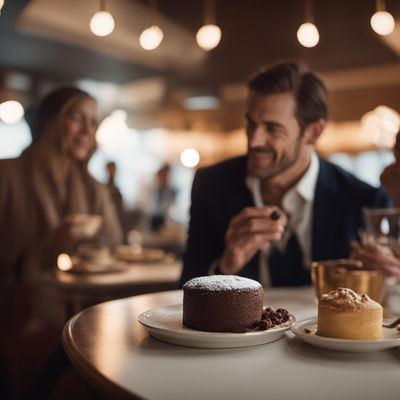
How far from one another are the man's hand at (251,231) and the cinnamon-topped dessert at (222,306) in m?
0.63

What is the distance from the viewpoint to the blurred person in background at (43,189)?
3.06m

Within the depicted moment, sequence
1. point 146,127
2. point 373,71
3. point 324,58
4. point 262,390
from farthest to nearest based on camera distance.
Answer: point 146,127
point 373,71
point 324,58
point 262,390

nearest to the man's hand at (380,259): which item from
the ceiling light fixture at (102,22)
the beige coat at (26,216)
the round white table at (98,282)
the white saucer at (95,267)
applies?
the round white table at (98,282)

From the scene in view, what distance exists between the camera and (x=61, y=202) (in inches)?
127

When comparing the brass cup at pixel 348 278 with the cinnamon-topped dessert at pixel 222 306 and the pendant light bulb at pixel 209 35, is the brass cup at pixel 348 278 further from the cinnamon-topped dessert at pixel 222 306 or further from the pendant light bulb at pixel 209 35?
the pendant light bulb at pixel 209 35

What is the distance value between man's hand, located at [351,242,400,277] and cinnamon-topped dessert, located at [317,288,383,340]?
43 centimetres

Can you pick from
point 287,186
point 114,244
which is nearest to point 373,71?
point 114,244

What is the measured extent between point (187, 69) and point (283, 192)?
777 centimetres

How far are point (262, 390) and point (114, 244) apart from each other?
9.01 ft

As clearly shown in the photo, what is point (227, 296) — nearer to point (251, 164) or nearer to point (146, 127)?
point (251, 164)

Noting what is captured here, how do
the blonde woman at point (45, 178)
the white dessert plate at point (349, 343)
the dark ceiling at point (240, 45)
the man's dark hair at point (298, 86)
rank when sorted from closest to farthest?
the white dessert plate at point (349, 343) → the man's dark hair at point (298, 86) → the blonde woman at point (45, 178) → the dark ceiling at point (240, 45)

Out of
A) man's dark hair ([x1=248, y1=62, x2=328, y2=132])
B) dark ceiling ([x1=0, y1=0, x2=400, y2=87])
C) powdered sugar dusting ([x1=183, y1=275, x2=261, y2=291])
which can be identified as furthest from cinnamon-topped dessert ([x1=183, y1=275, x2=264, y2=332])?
dark ceiling ([x1=0, y1=0, x2=400, y2=87])

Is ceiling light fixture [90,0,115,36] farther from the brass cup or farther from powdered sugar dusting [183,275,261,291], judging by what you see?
powdered sugar dusting [183,275,261,291]

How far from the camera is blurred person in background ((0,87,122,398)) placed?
10.1 ft
